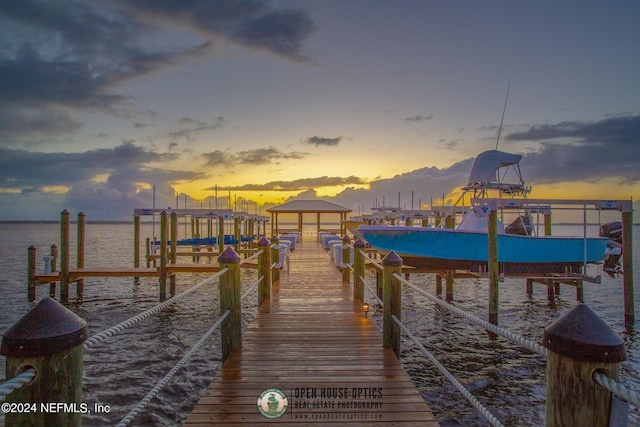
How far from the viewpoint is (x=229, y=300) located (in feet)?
15.5

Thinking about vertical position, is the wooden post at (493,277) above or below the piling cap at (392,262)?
below

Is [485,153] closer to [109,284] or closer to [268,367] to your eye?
[268,367]

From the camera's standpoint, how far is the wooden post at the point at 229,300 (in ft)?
15.4

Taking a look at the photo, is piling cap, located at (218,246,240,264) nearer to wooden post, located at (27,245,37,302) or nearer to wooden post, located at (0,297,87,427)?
wooden post, located at (0,297,87,427)

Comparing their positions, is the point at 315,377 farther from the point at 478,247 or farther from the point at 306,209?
the point at 306,209

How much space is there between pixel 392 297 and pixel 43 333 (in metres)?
3.89

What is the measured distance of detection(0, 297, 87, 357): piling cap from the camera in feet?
5.27

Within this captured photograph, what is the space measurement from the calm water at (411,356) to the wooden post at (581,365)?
5.27 metres

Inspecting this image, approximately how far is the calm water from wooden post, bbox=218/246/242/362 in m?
2.60

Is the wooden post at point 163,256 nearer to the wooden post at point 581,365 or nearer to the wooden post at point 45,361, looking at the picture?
the wooden post at point 45,361

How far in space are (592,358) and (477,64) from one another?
16019mm

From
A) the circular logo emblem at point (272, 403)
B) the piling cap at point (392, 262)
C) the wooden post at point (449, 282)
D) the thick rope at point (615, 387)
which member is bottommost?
the wooden post at point (449, 282)

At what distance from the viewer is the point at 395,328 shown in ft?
16.1

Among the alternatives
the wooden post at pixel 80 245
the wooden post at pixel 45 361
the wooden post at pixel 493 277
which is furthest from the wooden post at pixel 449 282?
the wooden post at pixel 80 245
